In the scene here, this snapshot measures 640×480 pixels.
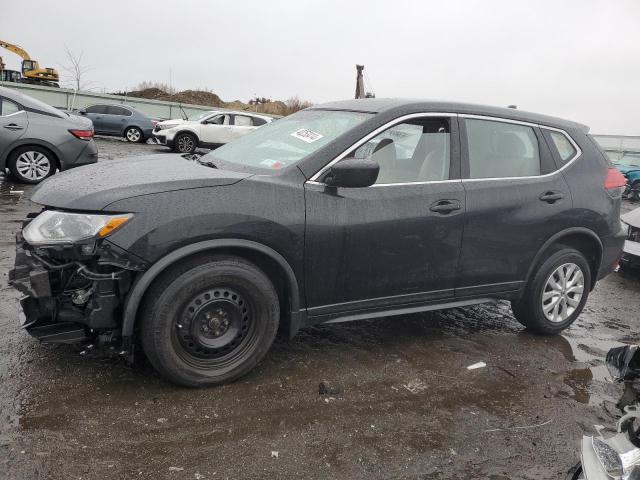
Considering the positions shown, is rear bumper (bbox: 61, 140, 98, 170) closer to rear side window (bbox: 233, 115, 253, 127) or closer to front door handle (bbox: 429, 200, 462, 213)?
front door handle (bbox: 429, 200, 462, 213)

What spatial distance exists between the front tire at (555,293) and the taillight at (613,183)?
2.07 feet

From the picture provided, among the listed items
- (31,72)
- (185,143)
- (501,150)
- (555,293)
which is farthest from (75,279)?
(31,72)

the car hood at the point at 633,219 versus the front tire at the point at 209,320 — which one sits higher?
the car hood at the point at 633,219

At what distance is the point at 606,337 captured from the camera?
4.88 meters

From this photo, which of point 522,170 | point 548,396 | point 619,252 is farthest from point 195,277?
point 619,252

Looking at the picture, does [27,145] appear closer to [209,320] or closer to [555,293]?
[209,320]

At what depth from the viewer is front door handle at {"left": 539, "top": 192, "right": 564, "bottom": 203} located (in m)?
4.21

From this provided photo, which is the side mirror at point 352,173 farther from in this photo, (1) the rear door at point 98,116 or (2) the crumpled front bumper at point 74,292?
(1) the rear door at point 98,116

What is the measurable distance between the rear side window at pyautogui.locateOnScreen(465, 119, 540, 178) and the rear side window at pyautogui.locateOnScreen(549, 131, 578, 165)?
0.21 metres

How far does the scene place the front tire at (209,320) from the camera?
2.97 metres

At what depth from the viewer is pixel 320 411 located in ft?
10.2

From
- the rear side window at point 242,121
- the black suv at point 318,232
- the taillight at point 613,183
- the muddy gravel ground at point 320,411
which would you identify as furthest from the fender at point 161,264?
the rear side window at point 242,121

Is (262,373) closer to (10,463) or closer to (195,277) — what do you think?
(195,277)

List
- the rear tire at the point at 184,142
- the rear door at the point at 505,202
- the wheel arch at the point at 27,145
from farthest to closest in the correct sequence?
the rear tire at the point at 184,142 → the wheel arch at the point at 27,145 → the rear door at the point at 505,202
